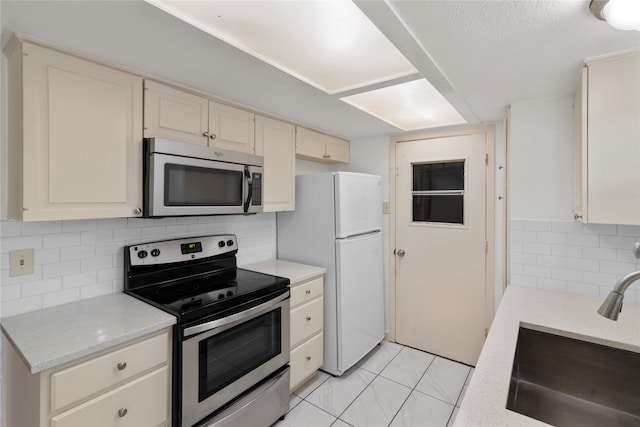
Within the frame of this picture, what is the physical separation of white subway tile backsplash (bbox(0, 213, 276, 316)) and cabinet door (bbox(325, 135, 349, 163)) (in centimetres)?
149

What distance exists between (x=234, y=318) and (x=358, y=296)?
1229 mm

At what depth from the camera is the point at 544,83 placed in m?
1.69

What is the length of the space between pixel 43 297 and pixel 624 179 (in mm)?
2778

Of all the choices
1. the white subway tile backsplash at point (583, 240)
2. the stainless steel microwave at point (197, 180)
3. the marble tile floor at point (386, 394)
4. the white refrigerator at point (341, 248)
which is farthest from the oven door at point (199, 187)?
the white subway tile backsplash at point (583, 240)

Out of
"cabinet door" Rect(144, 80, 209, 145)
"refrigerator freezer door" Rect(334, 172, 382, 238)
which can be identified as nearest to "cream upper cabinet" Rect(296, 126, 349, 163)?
"refrigerator freezer door" Rect(334, 172, 382, 238)

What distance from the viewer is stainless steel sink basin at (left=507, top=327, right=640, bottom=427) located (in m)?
1.22

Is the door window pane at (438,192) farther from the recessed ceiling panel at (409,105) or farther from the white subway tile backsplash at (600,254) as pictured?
the white subway tile backsplash at (600,254)

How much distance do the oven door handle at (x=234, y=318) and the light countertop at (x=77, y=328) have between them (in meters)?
0.11

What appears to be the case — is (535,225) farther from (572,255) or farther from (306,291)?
(306,291)

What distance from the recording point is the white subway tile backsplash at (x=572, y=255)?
1.73 meters

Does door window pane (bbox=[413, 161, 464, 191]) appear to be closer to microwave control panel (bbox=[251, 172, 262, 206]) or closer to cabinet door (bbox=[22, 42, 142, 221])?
microwave control panel (bbox=[251, 172, 262, 206])

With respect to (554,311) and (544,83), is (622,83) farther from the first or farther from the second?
(554,311)

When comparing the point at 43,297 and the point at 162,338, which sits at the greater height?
the point at 43,297

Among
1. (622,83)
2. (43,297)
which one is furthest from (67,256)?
(622,83)
